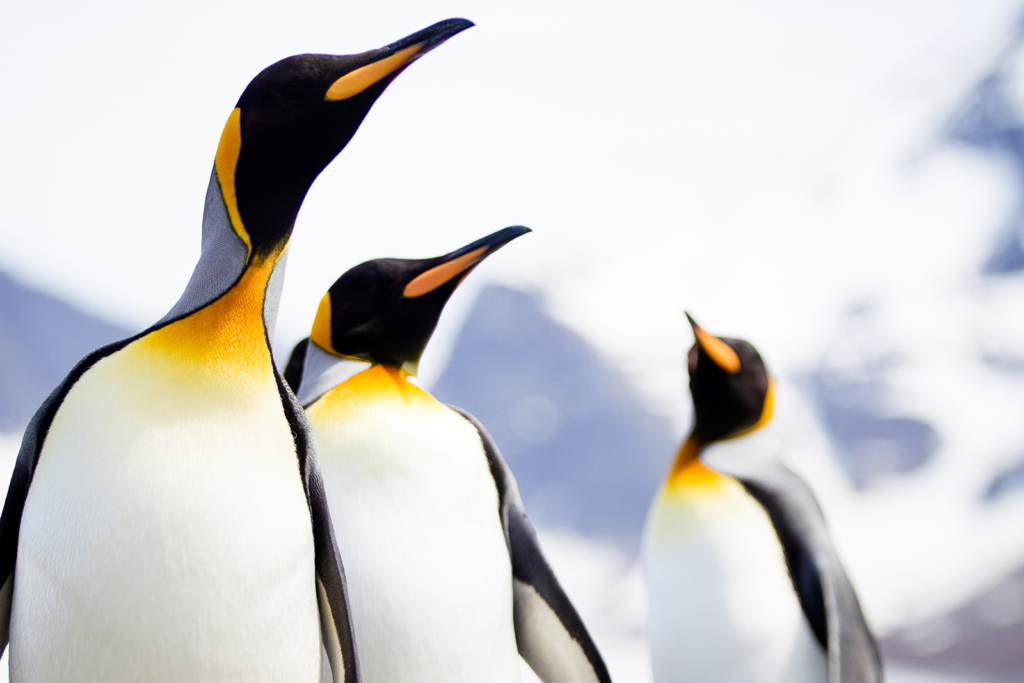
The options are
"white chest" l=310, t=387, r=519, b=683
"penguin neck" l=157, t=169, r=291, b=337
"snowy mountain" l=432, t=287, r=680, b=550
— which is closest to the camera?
"penguin neck" l=157, t=169, r=291, b=337

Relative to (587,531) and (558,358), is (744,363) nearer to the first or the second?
(587,531)

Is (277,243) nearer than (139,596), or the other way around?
(139,596)

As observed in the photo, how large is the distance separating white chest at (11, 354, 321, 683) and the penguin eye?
0.36m

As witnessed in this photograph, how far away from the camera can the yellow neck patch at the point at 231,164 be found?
2.91 ft

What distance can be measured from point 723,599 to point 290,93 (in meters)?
1.40

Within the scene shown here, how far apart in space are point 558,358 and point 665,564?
1243 cm

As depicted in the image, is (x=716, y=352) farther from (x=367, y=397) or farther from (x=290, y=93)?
(x=290, y=93)

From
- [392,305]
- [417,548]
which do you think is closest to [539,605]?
[417,548]

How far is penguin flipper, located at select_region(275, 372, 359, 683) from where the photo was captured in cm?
87

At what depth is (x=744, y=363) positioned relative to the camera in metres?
1.91

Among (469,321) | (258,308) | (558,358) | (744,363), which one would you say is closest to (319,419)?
(258,308)

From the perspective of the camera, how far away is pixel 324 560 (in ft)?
2.89

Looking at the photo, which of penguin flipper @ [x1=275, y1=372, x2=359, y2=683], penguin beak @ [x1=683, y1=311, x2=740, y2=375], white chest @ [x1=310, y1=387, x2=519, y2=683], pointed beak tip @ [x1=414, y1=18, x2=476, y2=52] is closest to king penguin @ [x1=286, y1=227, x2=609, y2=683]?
white chest @ [x1=310, y1=387, x2=519, y2=683]

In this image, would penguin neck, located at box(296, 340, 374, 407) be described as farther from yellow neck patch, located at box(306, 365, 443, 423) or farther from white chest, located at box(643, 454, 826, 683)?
white chest, located at box(643, 454, 826, 683)
